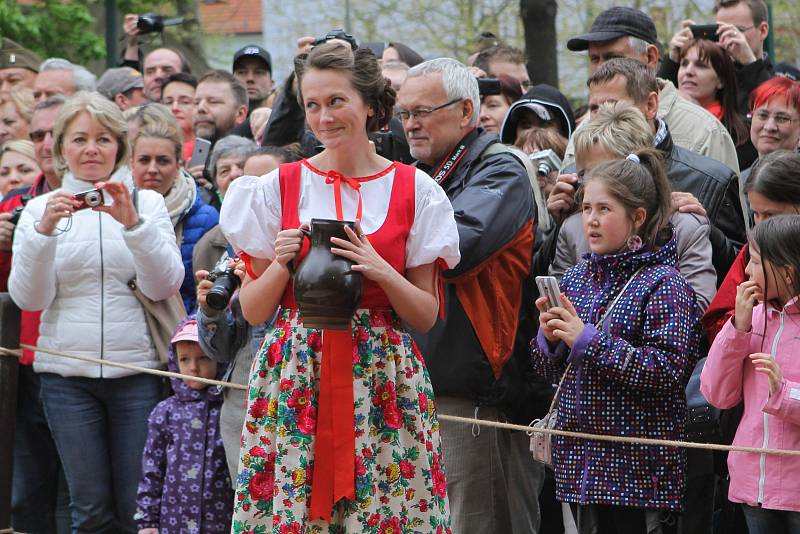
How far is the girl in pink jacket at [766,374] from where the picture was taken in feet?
13.9

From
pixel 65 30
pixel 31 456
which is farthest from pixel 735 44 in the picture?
pixel 65 30

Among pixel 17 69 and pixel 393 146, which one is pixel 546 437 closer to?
pixel 393 146

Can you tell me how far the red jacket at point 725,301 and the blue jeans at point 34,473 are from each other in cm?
352

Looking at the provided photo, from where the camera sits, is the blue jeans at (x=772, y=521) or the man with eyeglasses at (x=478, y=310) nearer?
the blue jeans at (x=772, y=521)

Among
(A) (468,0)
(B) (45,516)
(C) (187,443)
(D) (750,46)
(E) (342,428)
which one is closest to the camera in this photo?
(E) (342,428)

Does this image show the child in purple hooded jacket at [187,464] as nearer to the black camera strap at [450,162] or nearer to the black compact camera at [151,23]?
the black camera strap at [450,162]

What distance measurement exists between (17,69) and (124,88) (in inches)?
37.5

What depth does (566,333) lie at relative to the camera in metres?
4.45

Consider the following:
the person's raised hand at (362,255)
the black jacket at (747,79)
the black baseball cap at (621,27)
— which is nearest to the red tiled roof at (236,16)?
the black jacket at (747,79)

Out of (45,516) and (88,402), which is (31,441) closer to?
(45,516)

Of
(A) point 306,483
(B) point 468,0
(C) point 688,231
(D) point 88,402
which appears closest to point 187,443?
(D) point 88,402

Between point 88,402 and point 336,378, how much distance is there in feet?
7.51

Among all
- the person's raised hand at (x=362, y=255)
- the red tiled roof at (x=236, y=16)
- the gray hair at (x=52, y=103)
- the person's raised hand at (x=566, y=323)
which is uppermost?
the red tiled roof at (x=236, y=16)

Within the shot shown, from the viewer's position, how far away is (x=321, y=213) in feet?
13.1
